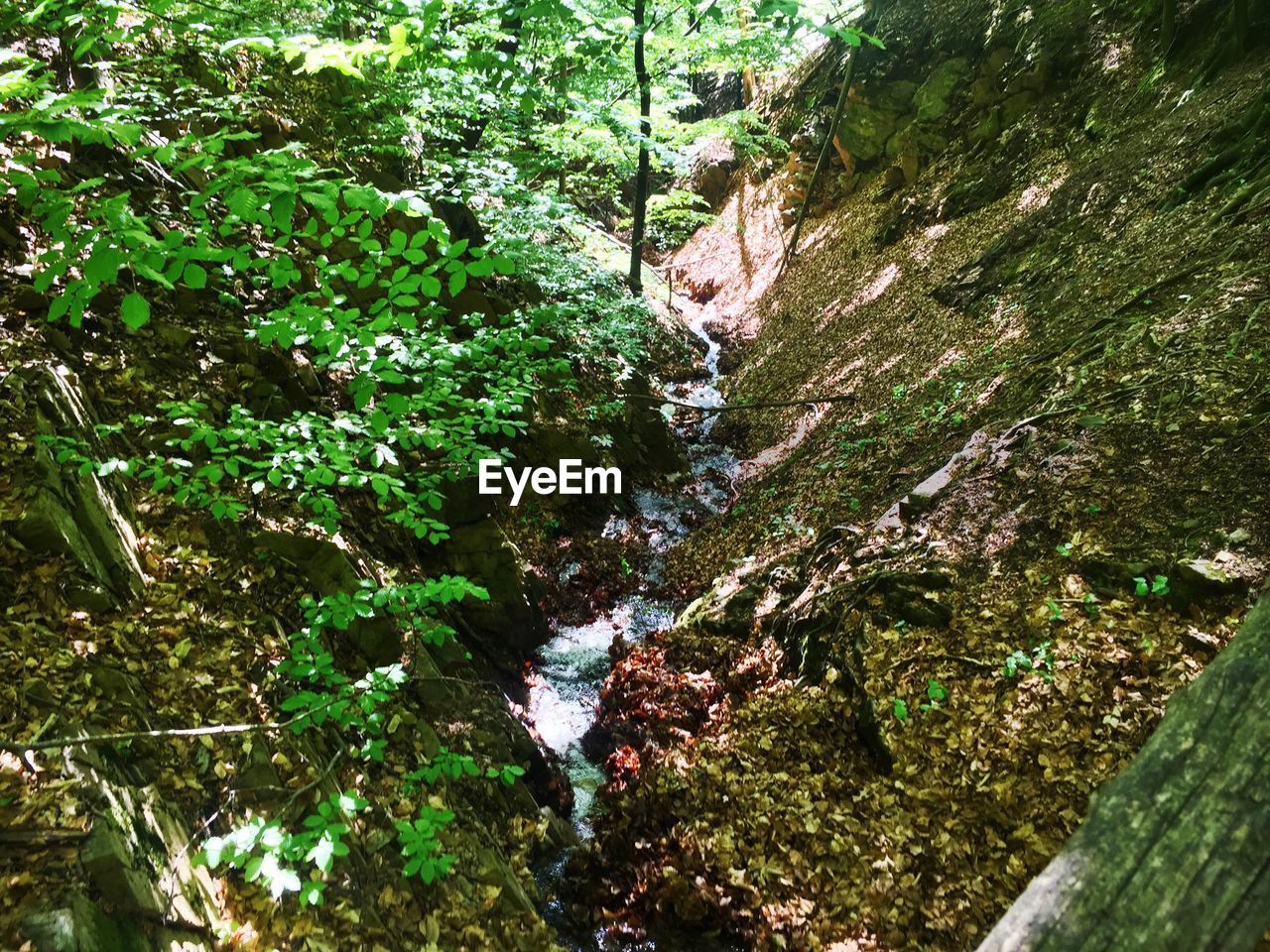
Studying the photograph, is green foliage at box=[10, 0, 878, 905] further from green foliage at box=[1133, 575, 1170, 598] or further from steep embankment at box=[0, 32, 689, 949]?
green foliage at box=[1133, 575, 1170, 598]

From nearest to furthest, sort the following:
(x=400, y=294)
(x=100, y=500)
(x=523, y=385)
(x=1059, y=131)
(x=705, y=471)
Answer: (x=400, y=294) → (x=100, y=500) → (x=523, y=385) → (x=705, y=471) → (x=1059, y=131)

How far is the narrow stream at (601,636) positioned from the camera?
575cm

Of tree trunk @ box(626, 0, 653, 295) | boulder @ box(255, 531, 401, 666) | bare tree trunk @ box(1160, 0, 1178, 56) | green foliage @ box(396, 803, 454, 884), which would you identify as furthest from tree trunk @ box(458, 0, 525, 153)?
bare tree trunk @ box(1160, 0, 1178, 56)

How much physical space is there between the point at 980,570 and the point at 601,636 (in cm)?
445

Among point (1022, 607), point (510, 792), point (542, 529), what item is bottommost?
point (1022, 607)

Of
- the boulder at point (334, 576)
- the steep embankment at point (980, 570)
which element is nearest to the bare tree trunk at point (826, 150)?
the steep embankment at point (980, 570)

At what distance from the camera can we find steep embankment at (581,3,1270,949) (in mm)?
4348

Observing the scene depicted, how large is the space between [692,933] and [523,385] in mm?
4108

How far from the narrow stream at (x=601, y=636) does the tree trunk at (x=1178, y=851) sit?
3688 mm

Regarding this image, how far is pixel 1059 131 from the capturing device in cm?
1321

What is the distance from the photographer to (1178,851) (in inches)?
70.6

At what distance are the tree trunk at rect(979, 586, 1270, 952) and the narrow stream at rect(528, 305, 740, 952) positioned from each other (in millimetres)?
3688

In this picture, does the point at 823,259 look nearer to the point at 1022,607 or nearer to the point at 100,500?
the point at 1022,607

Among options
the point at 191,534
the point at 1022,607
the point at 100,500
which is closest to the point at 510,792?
the point at 191,534
